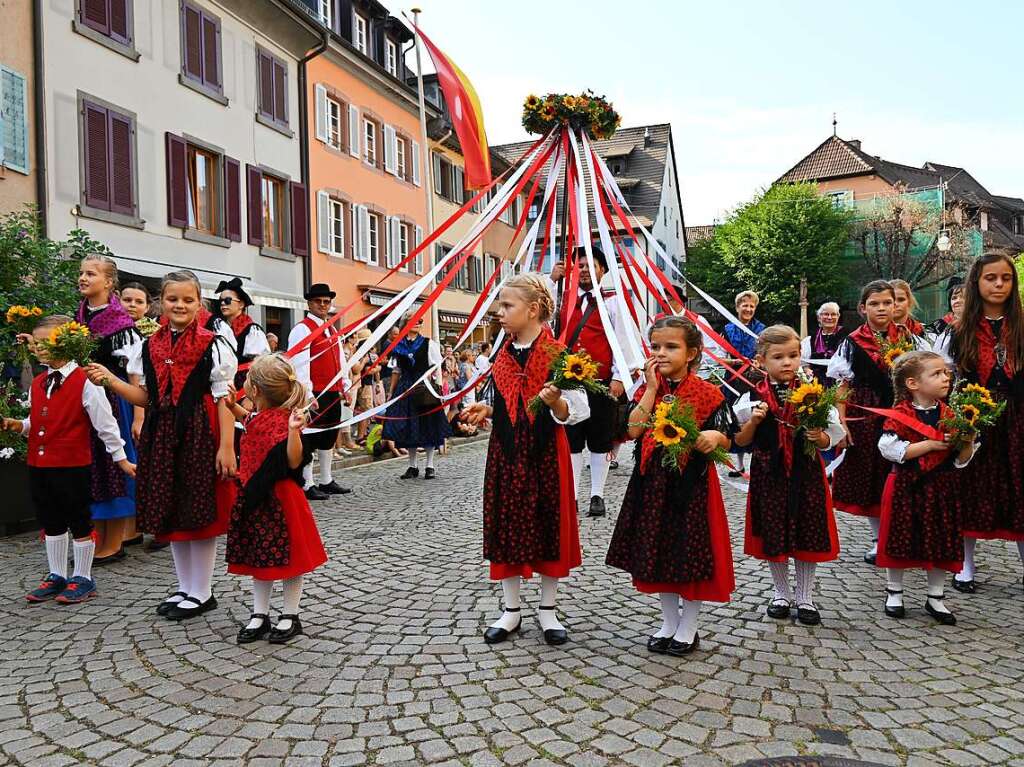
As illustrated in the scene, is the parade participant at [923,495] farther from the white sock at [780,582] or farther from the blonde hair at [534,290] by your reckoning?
the blonde hair at [534,290]

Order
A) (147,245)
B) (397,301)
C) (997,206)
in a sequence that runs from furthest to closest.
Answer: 1. (997,206)
2. (147,245)
3. (397,301)

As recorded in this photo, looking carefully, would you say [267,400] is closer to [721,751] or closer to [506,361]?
[506,361]

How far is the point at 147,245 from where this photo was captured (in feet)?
45.8

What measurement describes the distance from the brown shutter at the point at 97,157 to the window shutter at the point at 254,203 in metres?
3.85

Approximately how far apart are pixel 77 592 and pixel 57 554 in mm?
281

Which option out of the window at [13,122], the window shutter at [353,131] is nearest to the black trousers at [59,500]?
the window at [13,122]

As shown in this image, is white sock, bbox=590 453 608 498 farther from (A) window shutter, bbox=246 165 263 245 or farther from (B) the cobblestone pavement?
(A) window shutter, bbox=246 165 263 245

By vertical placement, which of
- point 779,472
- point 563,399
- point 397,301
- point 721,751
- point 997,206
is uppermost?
point 997,206

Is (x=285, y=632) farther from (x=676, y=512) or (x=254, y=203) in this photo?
(x=254, y=203)

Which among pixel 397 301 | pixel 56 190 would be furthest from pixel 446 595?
pixel 56 190

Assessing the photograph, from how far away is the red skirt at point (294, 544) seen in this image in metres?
3.75

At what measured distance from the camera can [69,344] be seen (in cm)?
427

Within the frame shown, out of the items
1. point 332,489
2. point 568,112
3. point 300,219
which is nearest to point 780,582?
point 568,112

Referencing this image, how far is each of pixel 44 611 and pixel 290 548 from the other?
173cm
